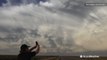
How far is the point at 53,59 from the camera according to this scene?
17125 millimetres

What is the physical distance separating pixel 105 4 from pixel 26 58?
179 inches

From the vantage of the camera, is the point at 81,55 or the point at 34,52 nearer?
the point at 34,52

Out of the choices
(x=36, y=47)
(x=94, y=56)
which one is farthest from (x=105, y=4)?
(x=36, y=47)

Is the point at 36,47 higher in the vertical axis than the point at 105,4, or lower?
lower

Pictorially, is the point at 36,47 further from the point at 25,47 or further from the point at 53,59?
the point at 53,59

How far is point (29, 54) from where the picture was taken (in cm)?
766

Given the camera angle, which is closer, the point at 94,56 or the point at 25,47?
the point at 25,47

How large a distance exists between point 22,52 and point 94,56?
13.9ft

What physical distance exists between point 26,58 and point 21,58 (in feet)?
0.43

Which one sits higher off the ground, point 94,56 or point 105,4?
point 105,4

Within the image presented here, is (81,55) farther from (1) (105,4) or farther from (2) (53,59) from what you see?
(2) (53,59)

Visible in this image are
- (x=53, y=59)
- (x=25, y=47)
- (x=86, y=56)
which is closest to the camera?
(x=25, y=47)

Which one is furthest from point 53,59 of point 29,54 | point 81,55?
point 29,54

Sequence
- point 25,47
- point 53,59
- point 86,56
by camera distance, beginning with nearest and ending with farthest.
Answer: point 25,47 → point 86,56 → point 53,59
